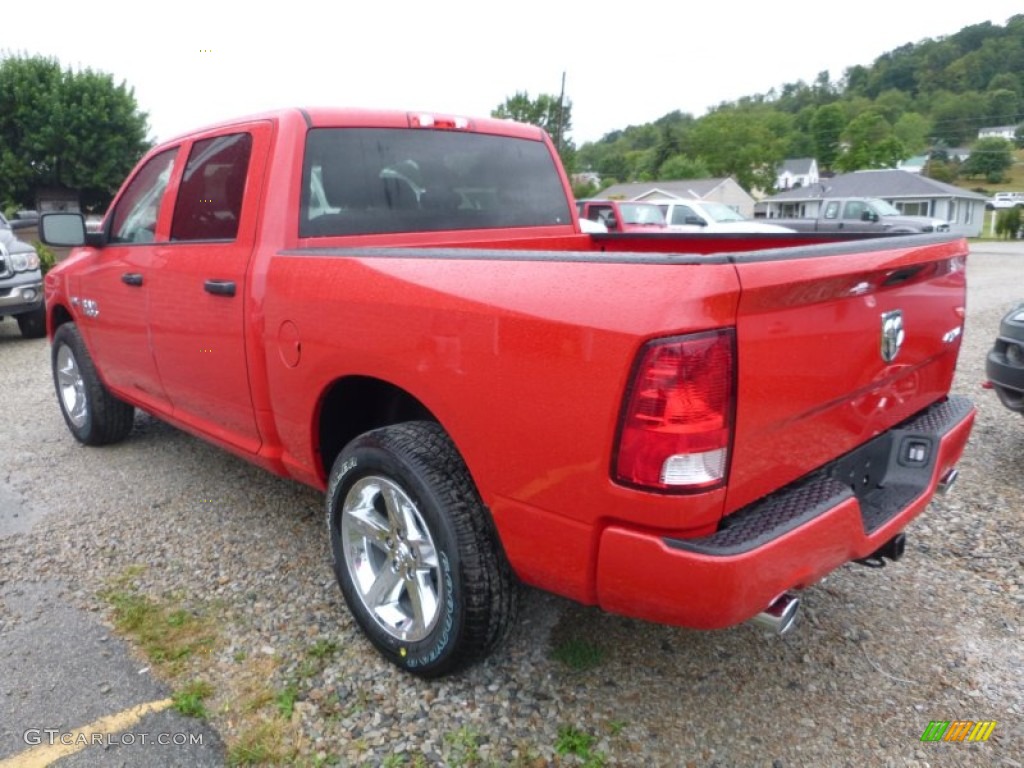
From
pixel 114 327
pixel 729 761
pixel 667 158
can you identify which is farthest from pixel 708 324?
pixel 667 158

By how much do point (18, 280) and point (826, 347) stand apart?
9277 millimetres

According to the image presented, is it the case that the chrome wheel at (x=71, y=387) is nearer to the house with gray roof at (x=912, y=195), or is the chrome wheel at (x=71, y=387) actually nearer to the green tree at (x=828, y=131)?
the house with gray roof at (x=912, y=195)

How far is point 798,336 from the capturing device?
1.92 metres

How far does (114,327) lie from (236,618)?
1.96m

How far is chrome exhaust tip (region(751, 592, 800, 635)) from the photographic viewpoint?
77.9 inches

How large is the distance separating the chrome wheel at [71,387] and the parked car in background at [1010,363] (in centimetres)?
524

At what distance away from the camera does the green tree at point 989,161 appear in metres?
94.2

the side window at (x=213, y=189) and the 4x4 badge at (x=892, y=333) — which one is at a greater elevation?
the side window at (x=213, y=189)

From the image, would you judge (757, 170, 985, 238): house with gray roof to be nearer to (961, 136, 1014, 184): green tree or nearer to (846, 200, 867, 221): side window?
(846, 200, 867, 221): side window

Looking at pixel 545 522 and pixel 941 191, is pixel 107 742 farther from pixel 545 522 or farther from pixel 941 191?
pixel 941 191

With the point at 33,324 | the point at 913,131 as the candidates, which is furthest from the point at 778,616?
the point at 913,131

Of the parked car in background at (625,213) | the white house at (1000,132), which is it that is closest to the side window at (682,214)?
the parked car in background at (625,213)

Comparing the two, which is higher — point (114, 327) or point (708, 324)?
point (708, 324)

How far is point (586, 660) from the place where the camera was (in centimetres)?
263
